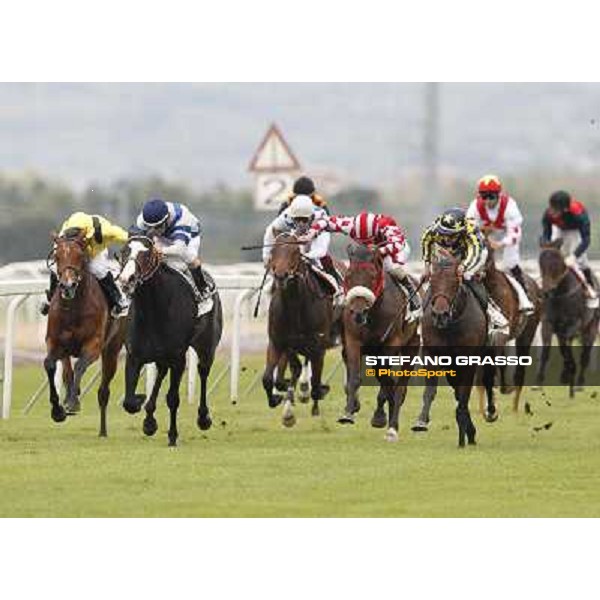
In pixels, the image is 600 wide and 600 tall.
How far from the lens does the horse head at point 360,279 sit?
49.7ft

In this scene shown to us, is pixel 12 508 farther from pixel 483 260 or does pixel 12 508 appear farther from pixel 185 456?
pixel 483 260

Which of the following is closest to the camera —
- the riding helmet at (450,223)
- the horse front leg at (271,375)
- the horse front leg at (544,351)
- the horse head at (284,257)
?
the riding helmet at (450,223)

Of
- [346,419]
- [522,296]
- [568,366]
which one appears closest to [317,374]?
[346,419]

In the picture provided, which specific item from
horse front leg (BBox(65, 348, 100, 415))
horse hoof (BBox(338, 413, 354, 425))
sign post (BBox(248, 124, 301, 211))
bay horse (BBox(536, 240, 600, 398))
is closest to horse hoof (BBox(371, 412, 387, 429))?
horse hoof (BBox(338, 413, 354, 425))

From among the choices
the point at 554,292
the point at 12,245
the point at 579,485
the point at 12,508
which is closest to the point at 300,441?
the point at 579,485

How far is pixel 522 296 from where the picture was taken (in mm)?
17672

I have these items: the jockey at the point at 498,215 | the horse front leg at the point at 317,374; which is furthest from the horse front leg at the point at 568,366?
the horse front leg at the point at 317,374

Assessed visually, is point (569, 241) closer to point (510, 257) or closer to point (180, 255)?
point (510, 257)

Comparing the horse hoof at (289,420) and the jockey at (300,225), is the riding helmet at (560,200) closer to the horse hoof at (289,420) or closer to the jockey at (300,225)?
the jockey at (300,225)

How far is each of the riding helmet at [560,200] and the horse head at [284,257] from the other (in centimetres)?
558

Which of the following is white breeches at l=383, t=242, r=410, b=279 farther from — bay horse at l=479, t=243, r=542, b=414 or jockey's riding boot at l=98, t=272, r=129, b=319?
jockey's riding boot at l=98, t=272, r=129, b=319

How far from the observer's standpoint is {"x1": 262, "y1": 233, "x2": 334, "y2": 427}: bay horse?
15.5 meters

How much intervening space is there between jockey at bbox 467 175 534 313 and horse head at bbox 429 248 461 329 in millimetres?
2573

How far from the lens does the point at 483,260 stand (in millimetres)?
15469
